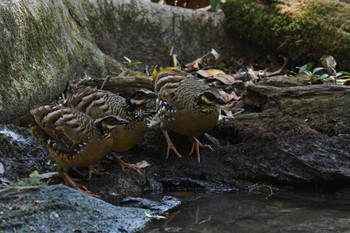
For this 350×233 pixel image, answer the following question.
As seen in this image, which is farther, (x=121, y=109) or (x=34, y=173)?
(x=121, y=109)

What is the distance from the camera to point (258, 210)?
5.37 metres

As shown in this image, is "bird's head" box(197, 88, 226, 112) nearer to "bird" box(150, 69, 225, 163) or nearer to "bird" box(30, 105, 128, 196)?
"bird" box(150, 69, 225, 163)

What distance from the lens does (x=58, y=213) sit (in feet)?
14.6

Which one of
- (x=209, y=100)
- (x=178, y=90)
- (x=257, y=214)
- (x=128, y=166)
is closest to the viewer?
(x=257, y=214)

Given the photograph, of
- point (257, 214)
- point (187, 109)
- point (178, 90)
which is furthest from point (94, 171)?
point (257, 214)

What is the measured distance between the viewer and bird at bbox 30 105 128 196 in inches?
211

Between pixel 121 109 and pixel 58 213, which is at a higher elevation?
pixel 121 109

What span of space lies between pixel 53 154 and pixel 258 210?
1.79 meters

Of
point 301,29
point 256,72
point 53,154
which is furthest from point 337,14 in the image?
point 53,154

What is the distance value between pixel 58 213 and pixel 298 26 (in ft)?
19.9

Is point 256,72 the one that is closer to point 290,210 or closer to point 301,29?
point 301,29

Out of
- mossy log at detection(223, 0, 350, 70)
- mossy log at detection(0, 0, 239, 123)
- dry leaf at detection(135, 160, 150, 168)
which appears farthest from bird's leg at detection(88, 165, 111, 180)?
mossy log at detection(223, 0, 350, 70)

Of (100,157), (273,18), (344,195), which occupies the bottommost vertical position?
(344,195)

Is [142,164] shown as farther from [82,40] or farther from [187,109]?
[82,40]
